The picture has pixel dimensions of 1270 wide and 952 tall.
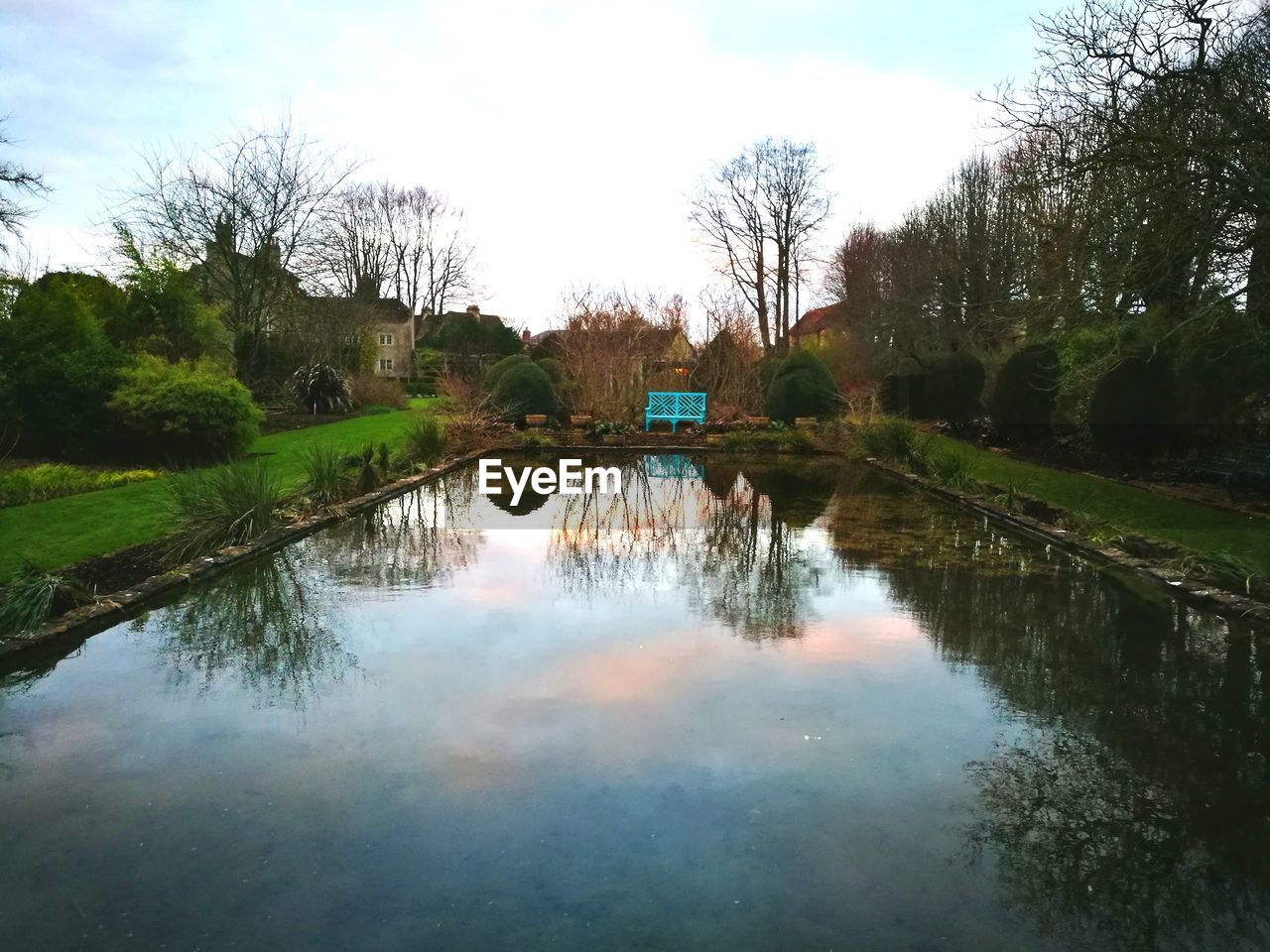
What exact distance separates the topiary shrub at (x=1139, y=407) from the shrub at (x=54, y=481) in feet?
38.8

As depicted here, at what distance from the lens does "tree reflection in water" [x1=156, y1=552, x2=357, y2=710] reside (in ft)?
14.5

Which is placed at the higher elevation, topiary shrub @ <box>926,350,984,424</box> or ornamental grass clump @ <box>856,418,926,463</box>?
topiary shrub @ <box>926,350,984,424</box>

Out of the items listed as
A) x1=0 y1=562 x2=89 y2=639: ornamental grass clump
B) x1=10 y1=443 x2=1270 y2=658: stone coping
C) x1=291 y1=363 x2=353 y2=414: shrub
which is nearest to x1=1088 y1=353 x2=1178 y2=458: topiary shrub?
x1=10 y1=443 x2=1270 y2=658: stone coping

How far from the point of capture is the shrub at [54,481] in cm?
932

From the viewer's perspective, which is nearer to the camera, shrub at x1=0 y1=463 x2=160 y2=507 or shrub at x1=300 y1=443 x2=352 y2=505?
shrub at x1=0 y1=463 x2=160 y2=507

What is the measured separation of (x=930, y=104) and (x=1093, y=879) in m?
8.74

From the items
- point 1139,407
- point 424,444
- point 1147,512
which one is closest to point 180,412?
point 424,444

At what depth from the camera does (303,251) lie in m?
19.9

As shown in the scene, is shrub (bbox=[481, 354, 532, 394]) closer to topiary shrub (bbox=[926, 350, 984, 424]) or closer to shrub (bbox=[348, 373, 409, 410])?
shrub (bbox=[348, 373, 409, 410])

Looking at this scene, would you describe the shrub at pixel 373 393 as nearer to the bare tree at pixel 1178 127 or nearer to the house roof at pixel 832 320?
the house roof at pixel 832 320

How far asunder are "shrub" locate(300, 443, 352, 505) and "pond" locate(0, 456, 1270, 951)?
10.8 ft

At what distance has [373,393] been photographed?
2617 centimetres

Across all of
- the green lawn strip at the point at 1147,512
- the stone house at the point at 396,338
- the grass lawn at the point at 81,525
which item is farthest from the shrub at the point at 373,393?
the green lawn strip at the point at 1147,512

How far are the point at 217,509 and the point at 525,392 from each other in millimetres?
12703
